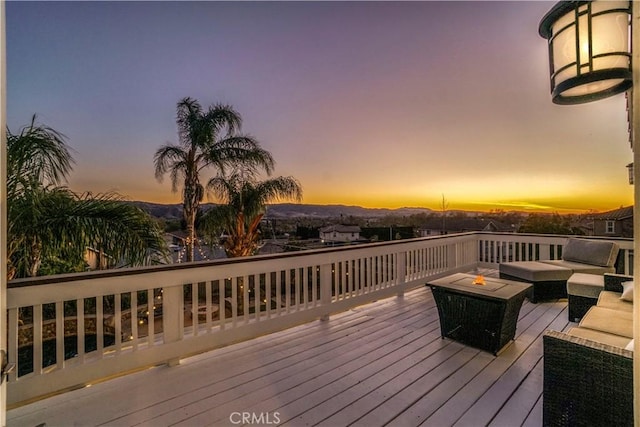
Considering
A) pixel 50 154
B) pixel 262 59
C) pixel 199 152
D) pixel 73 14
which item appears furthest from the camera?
pixel 199 152

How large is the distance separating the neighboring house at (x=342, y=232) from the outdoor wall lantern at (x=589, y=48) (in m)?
7.74

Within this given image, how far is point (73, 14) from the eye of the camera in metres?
3.71

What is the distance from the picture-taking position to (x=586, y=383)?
144 cm

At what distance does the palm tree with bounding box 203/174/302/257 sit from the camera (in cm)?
627

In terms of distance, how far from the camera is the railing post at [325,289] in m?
3.37

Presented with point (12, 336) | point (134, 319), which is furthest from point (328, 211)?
point (12, 336)

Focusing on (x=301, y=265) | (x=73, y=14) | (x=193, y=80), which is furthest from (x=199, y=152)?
(x=301, y=265)

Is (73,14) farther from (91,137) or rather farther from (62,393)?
(62,393)

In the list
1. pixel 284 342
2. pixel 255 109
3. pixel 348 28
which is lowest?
pixel 284 342

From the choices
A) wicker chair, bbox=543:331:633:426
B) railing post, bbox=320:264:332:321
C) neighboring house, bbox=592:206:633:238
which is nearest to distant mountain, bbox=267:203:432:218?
railing post, bbox=320:264:332:321

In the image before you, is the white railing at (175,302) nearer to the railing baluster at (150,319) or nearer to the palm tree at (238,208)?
the railing baluster at (150,319)

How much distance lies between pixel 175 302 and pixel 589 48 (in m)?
3.06

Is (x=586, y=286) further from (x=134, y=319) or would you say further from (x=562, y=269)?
(x=134, y=319)

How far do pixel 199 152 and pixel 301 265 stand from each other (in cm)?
449
